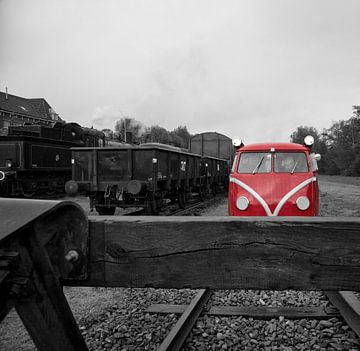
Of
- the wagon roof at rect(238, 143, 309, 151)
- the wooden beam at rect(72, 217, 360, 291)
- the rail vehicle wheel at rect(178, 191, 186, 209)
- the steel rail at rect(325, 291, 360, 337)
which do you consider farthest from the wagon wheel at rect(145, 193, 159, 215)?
the wooden beam at rect(72, 217, 360, 291)

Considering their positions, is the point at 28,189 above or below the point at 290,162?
below

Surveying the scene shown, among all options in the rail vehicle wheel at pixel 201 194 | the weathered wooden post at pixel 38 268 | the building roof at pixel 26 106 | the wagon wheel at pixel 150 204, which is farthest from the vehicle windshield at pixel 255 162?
the building roof at pixel 26 106

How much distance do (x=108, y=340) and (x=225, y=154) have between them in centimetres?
2024

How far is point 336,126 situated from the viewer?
3819 inches

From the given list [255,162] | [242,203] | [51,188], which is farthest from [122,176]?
[51,188]

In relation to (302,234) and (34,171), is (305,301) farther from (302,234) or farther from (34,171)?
A: (34,171)

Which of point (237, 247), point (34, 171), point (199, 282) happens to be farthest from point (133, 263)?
point (34, 171)

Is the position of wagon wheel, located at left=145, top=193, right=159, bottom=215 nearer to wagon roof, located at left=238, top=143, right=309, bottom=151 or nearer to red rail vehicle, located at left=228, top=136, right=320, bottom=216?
red rail vehicle, located at left=228, top=136, right=320, bottom=216

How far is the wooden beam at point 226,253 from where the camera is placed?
126 cm

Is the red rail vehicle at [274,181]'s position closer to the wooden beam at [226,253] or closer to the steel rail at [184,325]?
the steel rail at [184,325]

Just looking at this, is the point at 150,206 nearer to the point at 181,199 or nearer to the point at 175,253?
the point at 181,199

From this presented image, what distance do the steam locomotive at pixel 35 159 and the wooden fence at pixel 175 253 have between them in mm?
12549

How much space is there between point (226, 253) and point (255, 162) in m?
5.55

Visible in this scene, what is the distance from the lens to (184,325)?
292 centimetres
